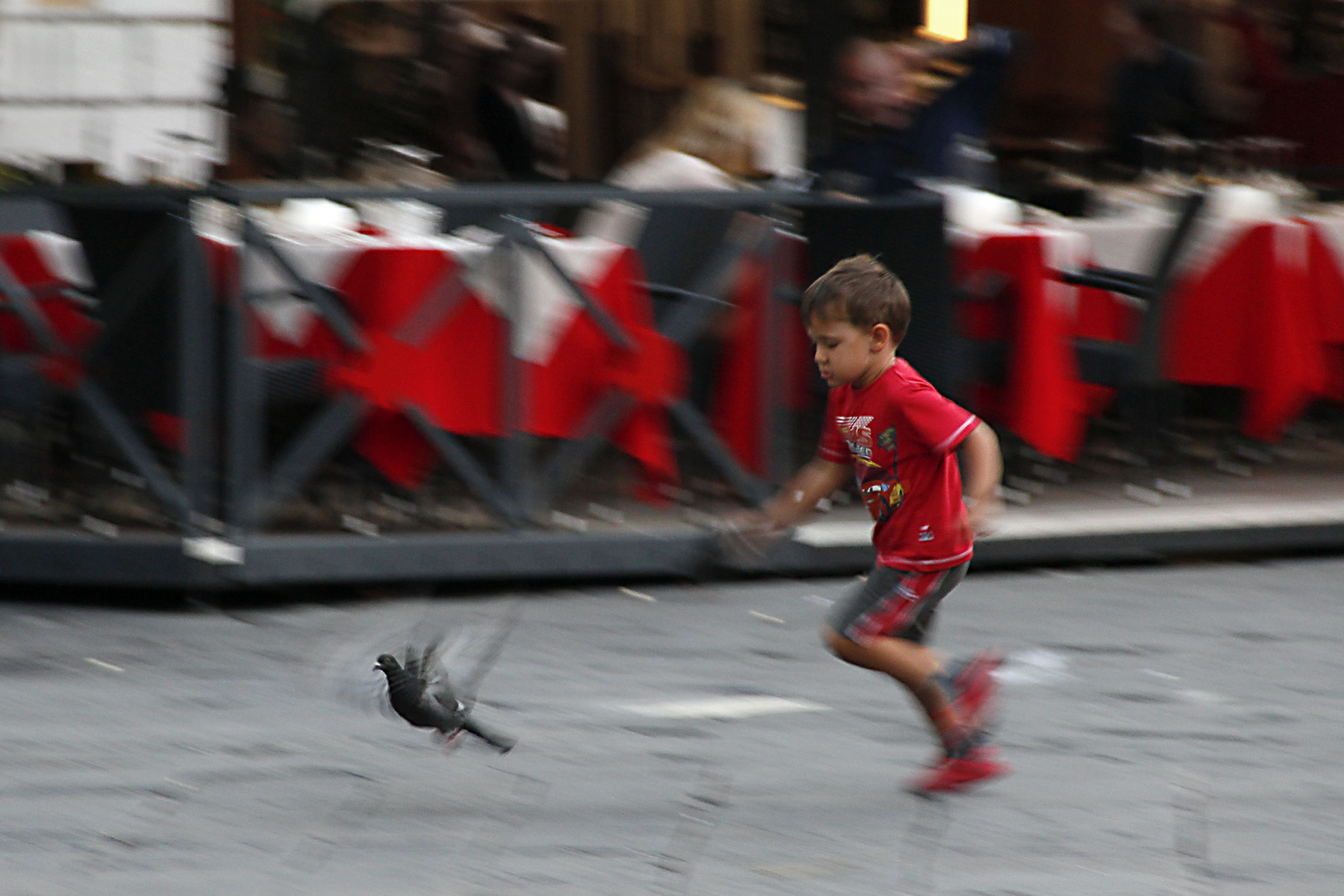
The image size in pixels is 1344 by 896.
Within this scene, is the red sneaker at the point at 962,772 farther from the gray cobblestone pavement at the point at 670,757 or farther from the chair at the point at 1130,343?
the chair at the point at 1130,343

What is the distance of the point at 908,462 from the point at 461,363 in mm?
2780

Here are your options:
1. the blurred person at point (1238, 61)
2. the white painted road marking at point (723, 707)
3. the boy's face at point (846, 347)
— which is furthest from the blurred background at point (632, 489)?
the blurred person at point (1238, 61)

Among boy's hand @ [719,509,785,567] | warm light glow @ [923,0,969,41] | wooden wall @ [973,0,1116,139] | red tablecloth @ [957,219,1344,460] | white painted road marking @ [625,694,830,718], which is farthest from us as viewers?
wooden wall @ [973,0,1116,139]

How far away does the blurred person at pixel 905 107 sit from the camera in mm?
6902

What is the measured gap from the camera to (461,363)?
6.39 m

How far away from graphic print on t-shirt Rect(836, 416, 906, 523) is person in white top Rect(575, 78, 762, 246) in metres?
2.66

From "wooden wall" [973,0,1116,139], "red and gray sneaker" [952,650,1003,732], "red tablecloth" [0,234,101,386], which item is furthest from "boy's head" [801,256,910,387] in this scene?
"wooden wall" [973,0,1116,139]

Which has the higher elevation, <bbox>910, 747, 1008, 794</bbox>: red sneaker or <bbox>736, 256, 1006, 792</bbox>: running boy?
<bbox>736, 256, 1006, 792</bbox>: running boy

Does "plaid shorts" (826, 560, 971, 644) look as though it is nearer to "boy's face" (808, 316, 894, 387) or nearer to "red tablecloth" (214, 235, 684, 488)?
"boy's face" (808, 316, 894, 387)

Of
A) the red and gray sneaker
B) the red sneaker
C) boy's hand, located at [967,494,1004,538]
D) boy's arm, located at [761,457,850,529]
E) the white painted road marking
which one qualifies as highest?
boy's hand, located at [967,494,1004,538]

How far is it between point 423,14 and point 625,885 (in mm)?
6788

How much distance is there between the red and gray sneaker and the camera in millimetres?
4000

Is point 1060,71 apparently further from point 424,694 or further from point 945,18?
point 424,694

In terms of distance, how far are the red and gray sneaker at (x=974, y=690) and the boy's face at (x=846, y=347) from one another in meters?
0.69
